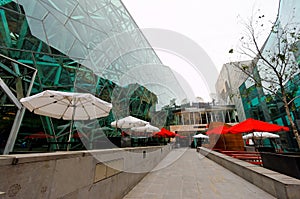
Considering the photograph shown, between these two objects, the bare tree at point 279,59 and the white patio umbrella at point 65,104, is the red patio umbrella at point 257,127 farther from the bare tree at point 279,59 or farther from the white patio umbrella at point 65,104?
the white patio umbrella at point 65,104

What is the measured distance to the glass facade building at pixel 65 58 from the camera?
6.79m

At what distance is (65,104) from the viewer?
4215mm

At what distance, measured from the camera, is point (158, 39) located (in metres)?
9.67

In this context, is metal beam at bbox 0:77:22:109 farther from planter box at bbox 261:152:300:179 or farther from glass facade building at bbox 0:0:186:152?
planter box at bbox 261:152:300:179

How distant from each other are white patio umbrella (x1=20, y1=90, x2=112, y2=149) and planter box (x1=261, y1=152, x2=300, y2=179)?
15.1 ft

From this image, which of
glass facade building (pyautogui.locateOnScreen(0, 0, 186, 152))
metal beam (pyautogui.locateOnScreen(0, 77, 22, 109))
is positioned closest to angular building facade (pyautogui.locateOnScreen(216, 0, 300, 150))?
glass facade building (pyautogui.locateOnScreen(0, 0, 186, 152))

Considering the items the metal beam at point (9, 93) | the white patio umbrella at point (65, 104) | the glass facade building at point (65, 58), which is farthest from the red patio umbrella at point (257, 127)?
the metal beam at point (9, 93)

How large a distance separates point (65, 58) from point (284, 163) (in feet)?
42.0

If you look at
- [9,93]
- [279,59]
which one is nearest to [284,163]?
[279,59]

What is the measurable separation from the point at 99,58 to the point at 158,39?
6735 mm

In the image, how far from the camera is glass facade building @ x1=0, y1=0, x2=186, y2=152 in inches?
267

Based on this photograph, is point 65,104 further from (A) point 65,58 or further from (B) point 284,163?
(A) point 65,58

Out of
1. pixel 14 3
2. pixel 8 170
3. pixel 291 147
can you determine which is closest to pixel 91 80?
pixel 14 3

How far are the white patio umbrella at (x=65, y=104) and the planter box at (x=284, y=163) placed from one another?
459 centimetres
